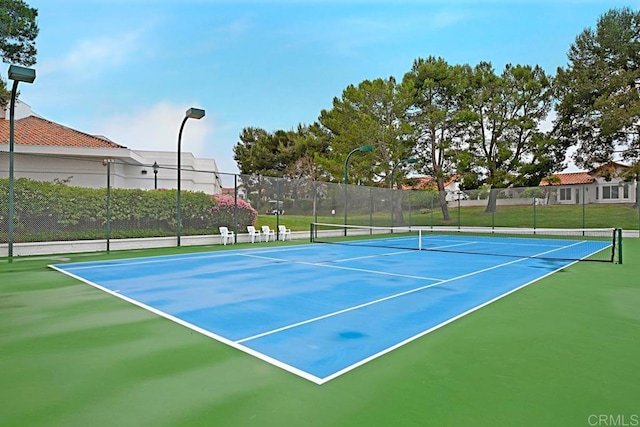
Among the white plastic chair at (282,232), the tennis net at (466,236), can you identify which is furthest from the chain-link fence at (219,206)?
the tennis net at (466,236)

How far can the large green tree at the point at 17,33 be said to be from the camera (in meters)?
13.0

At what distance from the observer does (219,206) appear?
15836 mm

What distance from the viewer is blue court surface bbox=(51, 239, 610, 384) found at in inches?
151

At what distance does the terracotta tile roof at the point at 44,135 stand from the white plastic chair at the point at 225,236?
8987mm

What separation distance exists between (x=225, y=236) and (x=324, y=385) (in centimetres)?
1245

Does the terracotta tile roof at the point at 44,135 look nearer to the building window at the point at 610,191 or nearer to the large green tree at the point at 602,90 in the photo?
the building window at the point at 610,191

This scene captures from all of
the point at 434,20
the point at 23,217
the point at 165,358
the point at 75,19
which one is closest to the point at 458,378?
the point at 165,358

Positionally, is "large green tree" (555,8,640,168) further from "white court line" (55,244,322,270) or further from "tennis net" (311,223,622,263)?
"white court line" (55,244,322,270)

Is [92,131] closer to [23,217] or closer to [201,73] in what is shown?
[201,73]

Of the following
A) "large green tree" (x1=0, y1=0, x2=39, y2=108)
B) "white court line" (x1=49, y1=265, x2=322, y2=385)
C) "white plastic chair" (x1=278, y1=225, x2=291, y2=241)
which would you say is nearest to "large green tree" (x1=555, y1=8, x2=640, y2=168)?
"white plastic chair" (x1=278, y1=225, x2=291, y2=241)

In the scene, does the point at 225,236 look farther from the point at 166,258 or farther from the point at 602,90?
the point at 602,90

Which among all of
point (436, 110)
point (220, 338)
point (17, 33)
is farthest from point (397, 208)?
point (220, 338)
